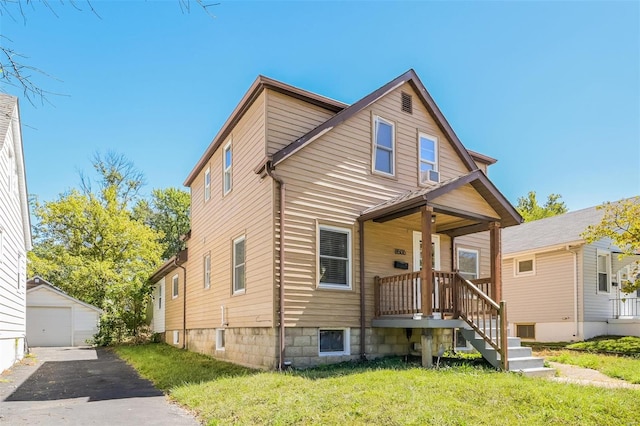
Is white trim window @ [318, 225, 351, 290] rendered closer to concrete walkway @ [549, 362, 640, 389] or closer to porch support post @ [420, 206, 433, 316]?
porch support post @ [420, 206, 433, 316]

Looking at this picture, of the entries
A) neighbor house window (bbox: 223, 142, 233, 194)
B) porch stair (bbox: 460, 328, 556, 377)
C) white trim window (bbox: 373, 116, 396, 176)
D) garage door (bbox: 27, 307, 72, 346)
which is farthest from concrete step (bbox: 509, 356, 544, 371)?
garage door (bbox: 27, 307, 72, 346)

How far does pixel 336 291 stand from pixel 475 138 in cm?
2528

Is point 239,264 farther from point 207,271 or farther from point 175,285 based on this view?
A: point 175,285

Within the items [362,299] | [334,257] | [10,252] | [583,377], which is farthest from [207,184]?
[583,377]

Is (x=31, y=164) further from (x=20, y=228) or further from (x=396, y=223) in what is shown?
(x=396, y=223)

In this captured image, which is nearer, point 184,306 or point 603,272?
point 184,306

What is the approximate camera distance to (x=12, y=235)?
1430cm

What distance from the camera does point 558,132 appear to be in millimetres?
22516

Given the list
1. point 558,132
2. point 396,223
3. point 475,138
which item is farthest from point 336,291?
point 475,138

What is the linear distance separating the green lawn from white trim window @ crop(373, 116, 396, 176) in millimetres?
5431

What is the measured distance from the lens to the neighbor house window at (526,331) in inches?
823

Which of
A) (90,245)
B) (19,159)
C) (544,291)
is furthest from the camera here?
(90,245)

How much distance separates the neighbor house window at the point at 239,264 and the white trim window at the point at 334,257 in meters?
2.38

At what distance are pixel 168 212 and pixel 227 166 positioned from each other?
33.5 m
